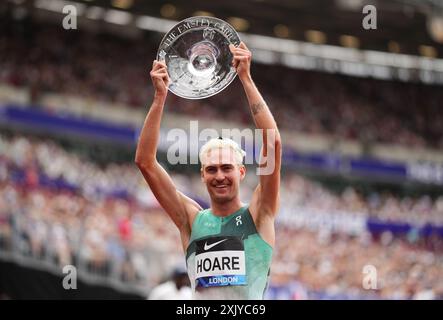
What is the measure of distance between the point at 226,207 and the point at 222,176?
0.69ft

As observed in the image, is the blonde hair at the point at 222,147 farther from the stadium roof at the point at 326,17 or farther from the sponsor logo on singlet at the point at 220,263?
the stadium roof at the point at 326,17

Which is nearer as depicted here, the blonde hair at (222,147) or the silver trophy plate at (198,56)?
the blonde hair at (222,147)

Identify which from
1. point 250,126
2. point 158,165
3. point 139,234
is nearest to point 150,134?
point 158,165

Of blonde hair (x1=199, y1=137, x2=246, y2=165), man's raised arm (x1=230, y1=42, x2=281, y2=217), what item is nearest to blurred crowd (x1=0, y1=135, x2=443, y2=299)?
blonde hair (x1=199, y1=137, x2=246, y2=165)

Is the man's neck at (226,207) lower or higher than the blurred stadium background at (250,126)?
lower

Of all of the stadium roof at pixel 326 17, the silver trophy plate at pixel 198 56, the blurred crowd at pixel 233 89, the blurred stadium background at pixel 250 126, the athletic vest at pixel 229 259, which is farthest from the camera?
the stadium roof at pixel 326 17

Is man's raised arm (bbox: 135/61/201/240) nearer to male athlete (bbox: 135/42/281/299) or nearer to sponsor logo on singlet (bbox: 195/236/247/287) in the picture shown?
male athlete (bbox: 135/42/281/299)

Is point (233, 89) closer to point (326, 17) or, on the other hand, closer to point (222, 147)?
point (326, 17)

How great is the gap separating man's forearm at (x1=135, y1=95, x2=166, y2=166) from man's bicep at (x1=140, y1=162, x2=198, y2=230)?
79 mm

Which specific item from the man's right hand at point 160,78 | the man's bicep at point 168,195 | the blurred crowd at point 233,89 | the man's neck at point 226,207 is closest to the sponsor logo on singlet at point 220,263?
the man's neck at point 226,207

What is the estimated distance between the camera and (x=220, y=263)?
173 inches

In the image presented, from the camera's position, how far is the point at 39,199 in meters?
14.1

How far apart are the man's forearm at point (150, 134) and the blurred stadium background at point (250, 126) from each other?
706 centimetres

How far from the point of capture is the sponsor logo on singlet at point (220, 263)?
438 centimetres
